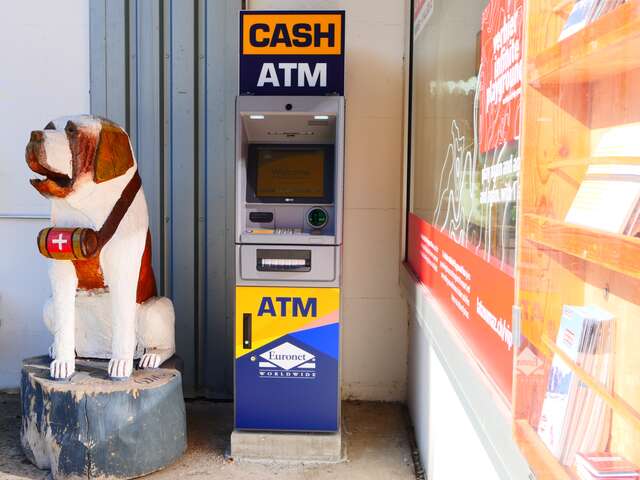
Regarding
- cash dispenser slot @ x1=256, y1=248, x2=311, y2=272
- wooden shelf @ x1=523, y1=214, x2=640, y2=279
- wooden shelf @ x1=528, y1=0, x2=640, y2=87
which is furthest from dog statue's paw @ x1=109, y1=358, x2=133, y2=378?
wooden shelf @ x1=528, y1=0, x2=640, y2=87

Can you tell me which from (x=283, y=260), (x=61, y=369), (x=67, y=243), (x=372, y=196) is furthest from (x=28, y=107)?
(x=372, y=196)

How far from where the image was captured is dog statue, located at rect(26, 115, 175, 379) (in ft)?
9.68

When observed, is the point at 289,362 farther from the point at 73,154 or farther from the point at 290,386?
the point at 73,154

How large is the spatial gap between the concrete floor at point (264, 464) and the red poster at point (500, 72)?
6.40 ft

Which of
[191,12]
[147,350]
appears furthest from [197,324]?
[191,12]

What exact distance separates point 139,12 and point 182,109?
0.62 m

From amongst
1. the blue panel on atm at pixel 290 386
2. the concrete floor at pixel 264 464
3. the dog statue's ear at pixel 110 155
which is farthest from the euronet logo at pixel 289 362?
the dog statue's ear at pixel 110 155

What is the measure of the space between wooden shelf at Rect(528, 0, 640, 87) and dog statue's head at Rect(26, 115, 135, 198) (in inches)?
90.8

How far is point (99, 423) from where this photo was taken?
2.93 metres

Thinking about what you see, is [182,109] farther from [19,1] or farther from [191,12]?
[19,1]

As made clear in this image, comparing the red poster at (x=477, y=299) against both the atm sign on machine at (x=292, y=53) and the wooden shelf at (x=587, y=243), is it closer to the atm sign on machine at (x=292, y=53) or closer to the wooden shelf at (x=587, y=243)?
the wooden shelf at (x=587, y=243)

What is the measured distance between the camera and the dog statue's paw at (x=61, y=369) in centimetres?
305

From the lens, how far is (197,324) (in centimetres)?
407

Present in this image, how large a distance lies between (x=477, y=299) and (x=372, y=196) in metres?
2.14
